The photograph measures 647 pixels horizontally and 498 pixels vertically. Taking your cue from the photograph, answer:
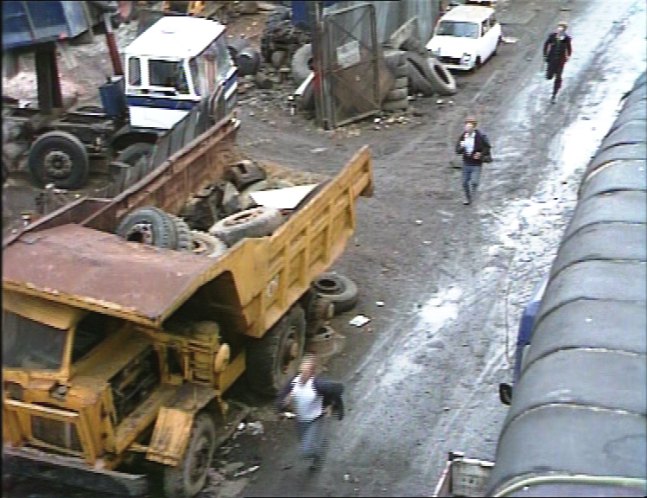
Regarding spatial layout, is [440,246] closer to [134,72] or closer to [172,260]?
[134,72]

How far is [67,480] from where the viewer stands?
718cm

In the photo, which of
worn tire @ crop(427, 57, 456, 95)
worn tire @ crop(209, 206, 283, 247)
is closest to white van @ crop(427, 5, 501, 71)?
worn tire @ crop(427, 57, 456, 95)

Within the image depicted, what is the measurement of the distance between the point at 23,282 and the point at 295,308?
2.90m

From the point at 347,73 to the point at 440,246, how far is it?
4.68m

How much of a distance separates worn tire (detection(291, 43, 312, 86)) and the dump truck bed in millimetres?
7204

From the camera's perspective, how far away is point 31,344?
7.11 m

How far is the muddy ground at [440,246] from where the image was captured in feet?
27.0

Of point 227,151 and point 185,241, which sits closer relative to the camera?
point 185,241

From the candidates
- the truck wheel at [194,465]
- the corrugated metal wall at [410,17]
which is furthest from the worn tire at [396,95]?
the truck wheel at [194,465]

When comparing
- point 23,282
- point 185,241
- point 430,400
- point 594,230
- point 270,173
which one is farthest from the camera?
point 270,173

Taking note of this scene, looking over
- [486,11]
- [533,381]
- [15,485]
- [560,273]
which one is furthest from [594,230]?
[486,11]

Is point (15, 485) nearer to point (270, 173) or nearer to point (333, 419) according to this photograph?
point (333, 419)

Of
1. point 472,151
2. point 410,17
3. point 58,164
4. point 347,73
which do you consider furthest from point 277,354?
point 347,73

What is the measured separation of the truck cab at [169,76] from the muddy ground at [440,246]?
184 cm
